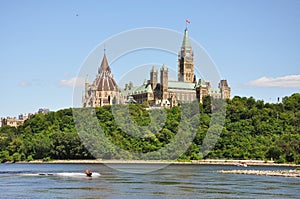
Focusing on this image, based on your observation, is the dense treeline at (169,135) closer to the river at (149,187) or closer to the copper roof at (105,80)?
the river at (149,187)

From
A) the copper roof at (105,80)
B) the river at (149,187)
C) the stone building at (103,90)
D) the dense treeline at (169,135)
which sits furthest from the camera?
the copper roof at (105,80)

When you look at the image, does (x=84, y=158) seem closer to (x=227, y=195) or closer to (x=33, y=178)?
(x=33, y=178)

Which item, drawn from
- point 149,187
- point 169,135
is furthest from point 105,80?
point 149,187

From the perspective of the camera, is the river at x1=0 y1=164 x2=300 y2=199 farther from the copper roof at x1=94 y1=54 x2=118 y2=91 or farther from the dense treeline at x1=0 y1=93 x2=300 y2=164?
the copper roof at x1=94 y1=54 x2=118 y2=91

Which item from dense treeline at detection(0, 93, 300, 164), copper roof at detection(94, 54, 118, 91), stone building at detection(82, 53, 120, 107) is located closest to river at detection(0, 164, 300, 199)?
dense treeline at detection(0, 93, 300, 164)

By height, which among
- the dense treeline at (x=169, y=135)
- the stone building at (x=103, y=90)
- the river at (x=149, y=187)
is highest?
the stone building at (x=103, y=90)

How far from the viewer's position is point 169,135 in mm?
115625

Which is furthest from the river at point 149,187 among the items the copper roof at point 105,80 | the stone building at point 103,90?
the copper roof at point 105,80

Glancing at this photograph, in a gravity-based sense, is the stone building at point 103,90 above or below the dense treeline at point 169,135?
above

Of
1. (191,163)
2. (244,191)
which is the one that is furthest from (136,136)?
(244,191)

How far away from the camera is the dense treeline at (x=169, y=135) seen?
111 m

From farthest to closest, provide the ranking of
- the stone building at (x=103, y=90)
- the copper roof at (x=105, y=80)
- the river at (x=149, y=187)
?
the copper roof at (x=105, y=80) → the stone building at (x=103, y=90) → the river at (x=149, y=187)

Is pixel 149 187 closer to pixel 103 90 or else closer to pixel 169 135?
pixel 169 135

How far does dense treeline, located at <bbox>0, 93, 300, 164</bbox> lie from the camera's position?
363 ft
